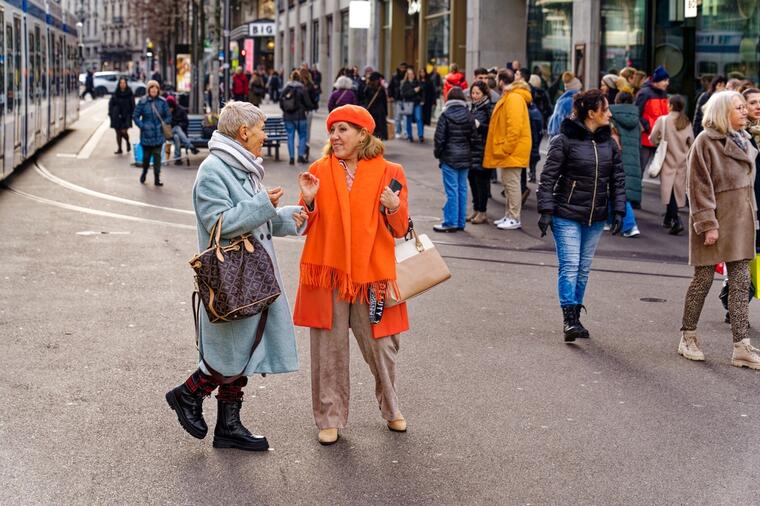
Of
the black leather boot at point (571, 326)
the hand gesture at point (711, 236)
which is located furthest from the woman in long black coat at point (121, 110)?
the hand gesture at point (711, 236)

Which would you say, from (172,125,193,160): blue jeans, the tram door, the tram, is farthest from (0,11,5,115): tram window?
(172,125,193,160): blue jeans

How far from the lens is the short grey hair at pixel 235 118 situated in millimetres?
5387

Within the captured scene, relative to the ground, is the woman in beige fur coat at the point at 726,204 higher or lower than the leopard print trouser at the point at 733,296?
higher

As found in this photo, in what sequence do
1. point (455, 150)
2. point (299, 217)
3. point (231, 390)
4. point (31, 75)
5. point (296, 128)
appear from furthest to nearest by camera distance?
point (296, 128) < point (31, 75) < point (455, 150) < point (231, 390) < point (299, 217)

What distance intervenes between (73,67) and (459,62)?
11.0 m

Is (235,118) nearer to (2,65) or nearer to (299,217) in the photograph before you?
(299,217)

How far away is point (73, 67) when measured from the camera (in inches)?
1355

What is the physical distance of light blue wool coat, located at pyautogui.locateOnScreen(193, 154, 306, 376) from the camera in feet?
17.3

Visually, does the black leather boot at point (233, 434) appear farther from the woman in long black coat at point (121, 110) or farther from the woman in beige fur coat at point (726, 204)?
the woman in long black coat at point (121, 110)

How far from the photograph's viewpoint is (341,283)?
18.6ft

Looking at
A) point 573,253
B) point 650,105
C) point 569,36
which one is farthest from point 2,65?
point 569,36

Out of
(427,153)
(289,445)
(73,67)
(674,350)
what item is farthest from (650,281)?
(73,67)

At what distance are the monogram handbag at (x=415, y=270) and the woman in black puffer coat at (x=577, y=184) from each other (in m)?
2.52

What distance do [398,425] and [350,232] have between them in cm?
102
